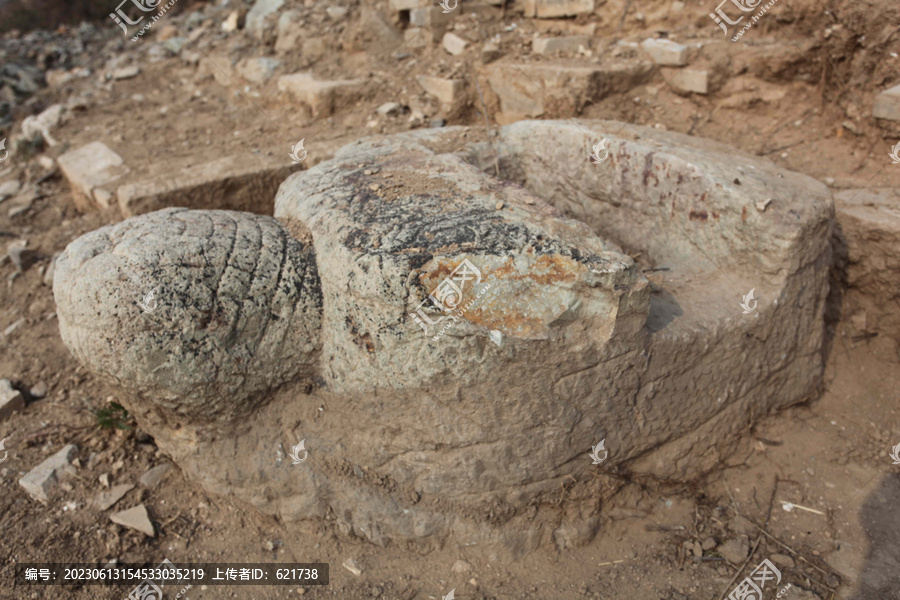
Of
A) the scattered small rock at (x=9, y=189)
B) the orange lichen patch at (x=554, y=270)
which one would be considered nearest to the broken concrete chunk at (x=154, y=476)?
the orange lichen patch at (x=554, y=270)

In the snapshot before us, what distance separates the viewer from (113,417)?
2.74 m

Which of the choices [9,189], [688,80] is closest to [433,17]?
[688,80]

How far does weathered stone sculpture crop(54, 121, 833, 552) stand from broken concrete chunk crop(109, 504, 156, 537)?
0.25 metres

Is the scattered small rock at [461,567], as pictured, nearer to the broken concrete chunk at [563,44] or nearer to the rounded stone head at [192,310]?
the rounded stone head at [192,310]

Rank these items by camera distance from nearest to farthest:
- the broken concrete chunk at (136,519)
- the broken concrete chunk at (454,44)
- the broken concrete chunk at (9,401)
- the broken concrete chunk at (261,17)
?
the broken concrete chunk at (136,519) → the broken concrete chunk at (9,401) → the broken concrete chunk at (454,44) → the broken concrete chunk at (261,17)

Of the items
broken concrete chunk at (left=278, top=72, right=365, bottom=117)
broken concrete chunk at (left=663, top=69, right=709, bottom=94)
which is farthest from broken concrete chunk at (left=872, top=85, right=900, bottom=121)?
broken concrete chunk at (left=278, top=72, right=365, bottom=117)

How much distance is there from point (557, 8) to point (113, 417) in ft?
12.4

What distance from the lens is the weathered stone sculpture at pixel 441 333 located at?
194 cm

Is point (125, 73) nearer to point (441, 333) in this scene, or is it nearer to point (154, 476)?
point (154, 476)

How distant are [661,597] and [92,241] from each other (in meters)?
2.25

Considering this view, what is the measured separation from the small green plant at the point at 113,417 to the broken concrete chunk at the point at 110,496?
284mm

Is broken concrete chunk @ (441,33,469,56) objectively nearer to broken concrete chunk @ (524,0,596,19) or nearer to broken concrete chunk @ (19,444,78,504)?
broken concrete chunk @ (524,0,596,19)

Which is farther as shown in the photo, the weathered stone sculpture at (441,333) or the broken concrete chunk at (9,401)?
the broken concrete chunk at (9,401)

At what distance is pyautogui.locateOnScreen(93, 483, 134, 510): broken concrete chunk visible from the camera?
2.46 metres
